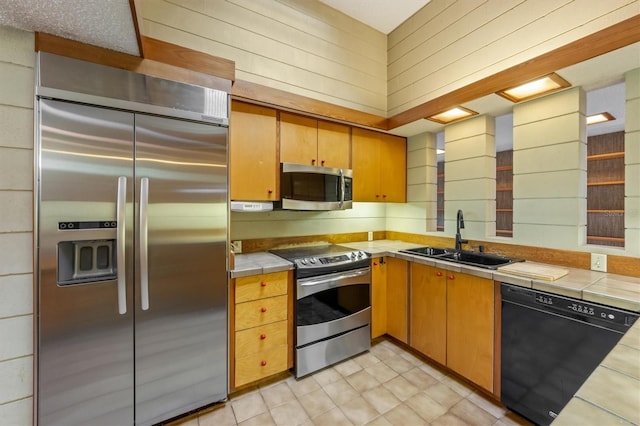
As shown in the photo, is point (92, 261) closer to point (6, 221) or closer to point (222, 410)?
point (6, 221)

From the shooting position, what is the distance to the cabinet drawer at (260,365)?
195cm

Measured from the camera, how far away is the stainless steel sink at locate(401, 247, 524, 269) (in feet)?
7.29

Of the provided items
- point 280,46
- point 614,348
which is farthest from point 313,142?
point 614,348

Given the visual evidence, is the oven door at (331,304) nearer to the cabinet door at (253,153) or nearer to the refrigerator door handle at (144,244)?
the cabinet door at (253,153)

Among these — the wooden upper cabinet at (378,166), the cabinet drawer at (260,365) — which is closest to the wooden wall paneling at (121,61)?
the wooden upper cabinet at (378,166)

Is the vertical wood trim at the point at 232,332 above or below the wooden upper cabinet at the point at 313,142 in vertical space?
below

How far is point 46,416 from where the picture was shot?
1401 mm

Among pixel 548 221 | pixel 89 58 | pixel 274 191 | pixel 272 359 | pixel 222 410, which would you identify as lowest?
pixel 222 410

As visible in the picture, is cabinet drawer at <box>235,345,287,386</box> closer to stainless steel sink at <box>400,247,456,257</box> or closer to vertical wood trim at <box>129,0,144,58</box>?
stainless steel sink at <box>400,247,456,257</box>

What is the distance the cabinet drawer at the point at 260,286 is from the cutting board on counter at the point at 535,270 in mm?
1607

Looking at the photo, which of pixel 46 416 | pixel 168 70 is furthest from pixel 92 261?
pixel 168 70

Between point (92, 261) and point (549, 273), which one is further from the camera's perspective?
point (549, 273)

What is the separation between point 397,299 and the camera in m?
2.62

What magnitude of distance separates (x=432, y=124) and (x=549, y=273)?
1737 mm
